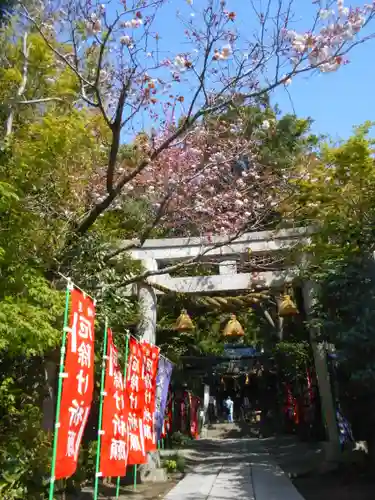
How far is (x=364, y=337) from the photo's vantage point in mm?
7398

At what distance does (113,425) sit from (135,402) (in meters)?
1.50

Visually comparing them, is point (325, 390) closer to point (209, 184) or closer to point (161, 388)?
point (161, 388)

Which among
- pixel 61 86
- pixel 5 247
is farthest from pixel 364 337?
pixel 61 86

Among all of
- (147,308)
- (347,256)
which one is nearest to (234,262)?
(147,308)

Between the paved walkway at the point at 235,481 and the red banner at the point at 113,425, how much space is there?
2190mm

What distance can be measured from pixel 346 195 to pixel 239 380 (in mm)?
23353

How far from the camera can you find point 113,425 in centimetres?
611

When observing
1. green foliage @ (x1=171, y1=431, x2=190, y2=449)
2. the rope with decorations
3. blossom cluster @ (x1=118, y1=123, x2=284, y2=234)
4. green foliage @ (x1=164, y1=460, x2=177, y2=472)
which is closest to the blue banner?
green foliage @ (x1=164, y1=460, x2=177, y2=472)

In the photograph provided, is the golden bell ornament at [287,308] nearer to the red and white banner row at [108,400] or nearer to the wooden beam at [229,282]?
the wooden beam at [229,282]

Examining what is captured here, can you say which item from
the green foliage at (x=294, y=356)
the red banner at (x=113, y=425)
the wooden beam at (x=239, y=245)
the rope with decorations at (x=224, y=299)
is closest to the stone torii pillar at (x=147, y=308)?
the rope with decorations at (x=224, y=299)

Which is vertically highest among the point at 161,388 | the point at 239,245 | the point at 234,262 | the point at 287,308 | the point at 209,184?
the point at 209,184

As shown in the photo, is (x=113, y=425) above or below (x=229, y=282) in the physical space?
below

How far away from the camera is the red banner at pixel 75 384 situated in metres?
4.54

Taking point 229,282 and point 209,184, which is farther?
point 229,282
